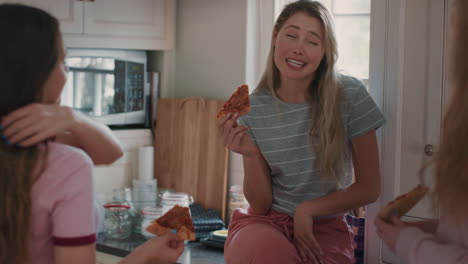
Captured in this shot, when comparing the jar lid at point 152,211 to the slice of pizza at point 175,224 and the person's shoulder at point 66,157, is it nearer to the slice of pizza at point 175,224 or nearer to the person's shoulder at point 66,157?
the slice of pizza at point 175,224

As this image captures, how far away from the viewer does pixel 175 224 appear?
1.46 meters

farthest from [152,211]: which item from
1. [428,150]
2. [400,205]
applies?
[400,205]

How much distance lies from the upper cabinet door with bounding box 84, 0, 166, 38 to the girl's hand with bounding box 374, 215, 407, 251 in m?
1.89

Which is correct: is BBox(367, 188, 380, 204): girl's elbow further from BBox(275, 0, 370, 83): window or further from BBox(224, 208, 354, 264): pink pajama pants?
BBox(275, 0, 370, 83): window

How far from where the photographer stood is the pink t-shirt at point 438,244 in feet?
3.76

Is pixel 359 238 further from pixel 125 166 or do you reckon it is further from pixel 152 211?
pixel 125 166

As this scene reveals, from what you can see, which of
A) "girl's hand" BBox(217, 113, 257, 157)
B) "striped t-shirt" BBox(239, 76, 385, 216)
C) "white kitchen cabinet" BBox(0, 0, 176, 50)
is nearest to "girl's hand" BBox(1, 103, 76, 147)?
Answer: "girl's hand" BBox(217, 113, 257, 157)

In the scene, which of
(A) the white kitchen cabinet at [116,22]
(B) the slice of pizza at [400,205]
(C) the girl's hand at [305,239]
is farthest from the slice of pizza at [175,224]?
(A) the white kitchen cabinet at [116,22]

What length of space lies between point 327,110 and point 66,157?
43.2 inches

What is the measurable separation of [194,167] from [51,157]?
1881 millimetres

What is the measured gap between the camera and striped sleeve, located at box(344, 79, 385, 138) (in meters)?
1.99

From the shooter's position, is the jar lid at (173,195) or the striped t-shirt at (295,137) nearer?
the striped t-shirt at (295,137)

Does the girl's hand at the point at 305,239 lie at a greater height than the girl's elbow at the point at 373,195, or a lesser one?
lesser

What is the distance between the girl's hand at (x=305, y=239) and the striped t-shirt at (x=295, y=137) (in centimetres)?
14
